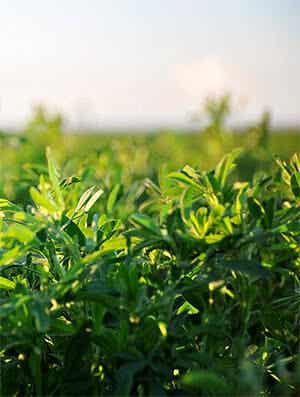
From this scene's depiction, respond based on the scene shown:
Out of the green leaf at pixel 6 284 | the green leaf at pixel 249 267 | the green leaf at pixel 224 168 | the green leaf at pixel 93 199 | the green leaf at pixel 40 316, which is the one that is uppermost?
the green leaf at pixel 224 168

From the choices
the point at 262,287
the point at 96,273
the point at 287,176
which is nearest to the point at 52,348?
the point at 96,273

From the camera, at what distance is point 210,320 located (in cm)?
122

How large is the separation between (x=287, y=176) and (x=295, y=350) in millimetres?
422

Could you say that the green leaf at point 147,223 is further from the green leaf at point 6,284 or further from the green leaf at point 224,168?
the green leaf at point 6,284

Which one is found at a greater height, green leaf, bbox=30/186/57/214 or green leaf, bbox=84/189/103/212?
green leaf, bbox=30/186/57/214

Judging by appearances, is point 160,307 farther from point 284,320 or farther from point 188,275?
point 284,320

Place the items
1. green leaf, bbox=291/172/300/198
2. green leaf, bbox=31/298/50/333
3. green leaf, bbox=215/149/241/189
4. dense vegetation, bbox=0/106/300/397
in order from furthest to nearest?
green leaf, bbox=291/172/300/198 < green leaf, bbox=215/149/241/189 < dense vegetation, bbox=0/106/300/397 < green leaf, bbox=31/298/50/333

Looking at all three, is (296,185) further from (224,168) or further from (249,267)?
(249,267)

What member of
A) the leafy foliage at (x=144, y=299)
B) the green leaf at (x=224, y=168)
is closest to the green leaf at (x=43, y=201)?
the leafy foliage at (x=144, y=299)

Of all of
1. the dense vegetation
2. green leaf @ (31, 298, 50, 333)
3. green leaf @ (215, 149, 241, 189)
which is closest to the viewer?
green leaf @ (31, 298, 50, 333)

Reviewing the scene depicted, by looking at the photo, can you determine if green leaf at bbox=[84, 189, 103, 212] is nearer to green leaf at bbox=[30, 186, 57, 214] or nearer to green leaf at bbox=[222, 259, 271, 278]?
green leaf at bbox=[30, 186, 57, 214]

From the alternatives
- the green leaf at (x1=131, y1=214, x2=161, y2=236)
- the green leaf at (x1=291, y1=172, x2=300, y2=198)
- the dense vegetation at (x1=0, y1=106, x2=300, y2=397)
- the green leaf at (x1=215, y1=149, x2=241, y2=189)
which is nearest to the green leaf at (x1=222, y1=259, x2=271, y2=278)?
the dense vegetation at (x1=0, y1=106, x2=300, y2=397)

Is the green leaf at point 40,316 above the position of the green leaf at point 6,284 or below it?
→ above

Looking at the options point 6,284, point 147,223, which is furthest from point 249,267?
point 6,284
